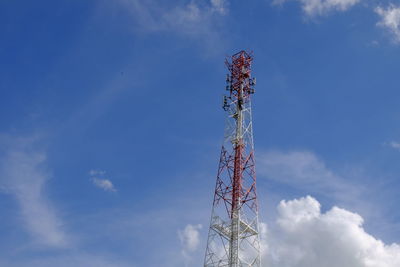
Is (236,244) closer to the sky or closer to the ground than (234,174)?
closer to the ground

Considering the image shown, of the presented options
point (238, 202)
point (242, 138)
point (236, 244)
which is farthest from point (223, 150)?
point (236, 244)

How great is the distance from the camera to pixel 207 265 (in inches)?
2168

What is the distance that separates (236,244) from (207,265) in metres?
3.68

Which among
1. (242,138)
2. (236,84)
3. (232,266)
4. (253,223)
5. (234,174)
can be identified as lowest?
(232,266)

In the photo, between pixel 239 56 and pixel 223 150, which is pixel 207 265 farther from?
pixel 239 56

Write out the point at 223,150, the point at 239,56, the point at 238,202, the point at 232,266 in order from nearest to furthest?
1. the point at 232,266
2. the point at 238,202
3. the point at 223,150
4. the point at 239,56

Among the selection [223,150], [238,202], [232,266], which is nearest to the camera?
[232,266]

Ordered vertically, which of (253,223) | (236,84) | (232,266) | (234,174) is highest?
(236,84)

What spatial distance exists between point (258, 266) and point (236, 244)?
305cm

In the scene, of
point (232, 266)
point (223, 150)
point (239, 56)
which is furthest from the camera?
point (239, 56)

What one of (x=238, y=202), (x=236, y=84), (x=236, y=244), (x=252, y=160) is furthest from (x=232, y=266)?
(x=236, y=84)

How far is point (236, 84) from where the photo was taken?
64.9m

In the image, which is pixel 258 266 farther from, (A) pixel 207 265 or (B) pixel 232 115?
(B) pixel 232 115

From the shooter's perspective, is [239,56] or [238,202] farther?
[239,56]
